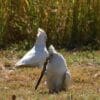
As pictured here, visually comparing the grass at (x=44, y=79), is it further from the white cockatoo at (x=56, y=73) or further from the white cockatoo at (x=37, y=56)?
the white cockatoo at (x=37, y=56)

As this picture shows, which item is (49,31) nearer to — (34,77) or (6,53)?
(6,53)

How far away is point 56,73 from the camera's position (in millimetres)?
9383

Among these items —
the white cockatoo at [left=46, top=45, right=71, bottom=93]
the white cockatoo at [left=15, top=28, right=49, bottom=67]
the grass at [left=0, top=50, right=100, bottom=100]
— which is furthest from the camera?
the white cockatoo at [left=15, top=28, right=49, bottom=67]

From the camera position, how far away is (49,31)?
15.4 metres

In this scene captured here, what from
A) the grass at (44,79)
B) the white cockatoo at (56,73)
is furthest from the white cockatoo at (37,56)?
the white cockatoo at (56,73)

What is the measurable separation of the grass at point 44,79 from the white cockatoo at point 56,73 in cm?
14

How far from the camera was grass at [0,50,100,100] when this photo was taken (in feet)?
28.5

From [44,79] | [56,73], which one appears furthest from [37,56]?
[56,73]

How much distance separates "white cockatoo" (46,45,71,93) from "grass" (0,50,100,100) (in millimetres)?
137

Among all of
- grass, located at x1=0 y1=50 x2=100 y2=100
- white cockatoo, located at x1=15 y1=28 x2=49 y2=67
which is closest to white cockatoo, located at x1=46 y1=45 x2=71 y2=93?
grass, located at x1=0 y1=50 x2=100 y2=100

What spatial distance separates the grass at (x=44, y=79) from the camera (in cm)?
869

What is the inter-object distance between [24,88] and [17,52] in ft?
14.7

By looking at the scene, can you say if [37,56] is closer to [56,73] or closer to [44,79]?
[44,79]

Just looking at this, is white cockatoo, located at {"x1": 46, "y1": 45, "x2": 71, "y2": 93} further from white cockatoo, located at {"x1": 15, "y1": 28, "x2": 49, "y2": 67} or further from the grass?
white cockatoo, located at {"x1": 15, "y1": 28, "x2": 49, "y2": 67}
